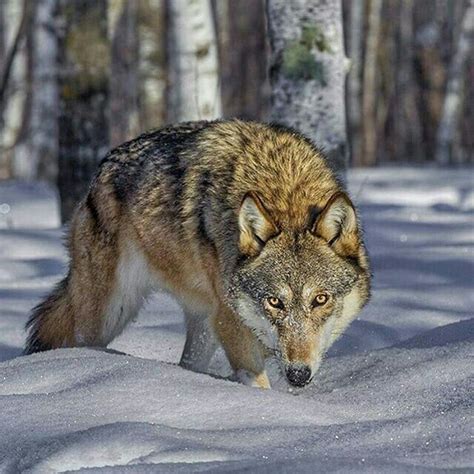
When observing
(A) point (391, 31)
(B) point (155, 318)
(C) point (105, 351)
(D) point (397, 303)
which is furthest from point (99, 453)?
(A) point (391, 31)

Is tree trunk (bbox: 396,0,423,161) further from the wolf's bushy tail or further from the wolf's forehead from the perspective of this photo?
the wolf's forehead

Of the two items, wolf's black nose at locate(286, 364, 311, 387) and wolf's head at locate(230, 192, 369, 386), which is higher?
wolf's head at locate(230, 192, 369, 386)

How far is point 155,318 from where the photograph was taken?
7.05 meters

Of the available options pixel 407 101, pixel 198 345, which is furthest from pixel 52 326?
pixel 407 101

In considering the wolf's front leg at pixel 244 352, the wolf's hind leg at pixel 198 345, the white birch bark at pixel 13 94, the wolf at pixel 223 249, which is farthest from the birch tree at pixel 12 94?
the wolf's front leg at pixel 244 352

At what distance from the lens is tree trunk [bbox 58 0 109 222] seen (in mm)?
11148

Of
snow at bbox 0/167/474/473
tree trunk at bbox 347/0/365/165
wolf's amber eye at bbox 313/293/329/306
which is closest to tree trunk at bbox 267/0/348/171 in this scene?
snow at bbox 0/167/474/473

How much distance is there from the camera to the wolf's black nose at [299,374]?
4828 mm

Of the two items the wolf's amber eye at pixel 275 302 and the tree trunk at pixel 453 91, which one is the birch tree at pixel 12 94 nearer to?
the tree trunk at pixel 453 91

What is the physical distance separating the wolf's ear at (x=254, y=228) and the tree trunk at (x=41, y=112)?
1455cm

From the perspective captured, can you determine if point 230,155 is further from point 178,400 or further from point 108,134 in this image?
point 108,134

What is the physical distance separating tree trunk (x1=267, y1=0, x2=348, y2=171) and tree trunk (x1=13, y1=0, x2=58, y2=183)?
11557 millimetres

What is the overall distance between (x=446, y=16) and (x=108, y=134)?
30.4 metres

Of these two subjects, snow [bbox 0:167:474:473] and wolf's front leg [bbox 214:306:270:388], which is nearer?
snow [bbox 0:167:474:473]
